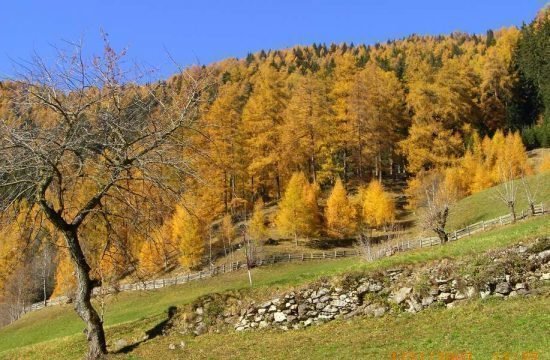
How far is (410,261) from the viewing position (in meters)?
Result: 16.5

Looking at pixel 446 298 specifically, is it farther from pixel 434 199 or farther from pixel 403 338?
pixel 434 199

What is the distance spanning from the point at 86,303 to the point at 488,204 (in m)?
39.0

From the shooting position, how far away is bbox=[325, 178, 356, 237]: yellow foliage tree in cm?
5184

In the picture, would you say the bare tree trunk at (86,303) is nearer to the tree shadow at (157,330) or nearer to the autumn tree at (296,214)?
the tree shadow at (157,330)

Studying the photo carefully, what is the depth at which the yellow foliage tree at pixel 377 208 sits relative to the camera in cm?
5195

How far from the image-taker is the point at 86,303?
15562 millimetres

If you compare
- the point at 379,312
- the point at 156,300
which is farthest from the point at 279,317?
the point at 156,300

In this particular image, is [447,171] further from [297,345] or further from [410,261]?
[297,345]

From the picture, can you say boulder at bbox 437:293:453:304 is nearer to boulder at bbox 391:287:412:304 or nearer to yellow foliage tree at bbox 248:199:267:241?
boulder at bbox 391:287:412:304

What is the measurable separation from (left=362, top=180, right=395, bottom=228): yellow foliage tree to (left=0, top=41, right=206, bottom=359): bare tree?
38.9 m

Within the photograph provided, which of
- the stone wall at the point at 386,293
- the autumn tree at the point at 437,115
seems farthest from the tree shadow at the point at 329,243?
the stone wall at the point at 386,293

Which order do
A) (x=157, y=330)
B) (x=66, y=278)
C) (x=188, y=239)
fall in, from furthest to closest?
(x=188, y=239) < (x=66, y=278) < (x=157, y=330)

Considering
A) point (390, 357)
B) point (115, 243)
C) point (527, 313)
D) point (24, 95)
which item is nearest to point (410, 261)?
point (527, 313)

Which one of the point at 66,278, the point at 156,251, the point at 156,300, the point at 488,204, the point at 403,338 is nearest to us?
the point at 403,338
